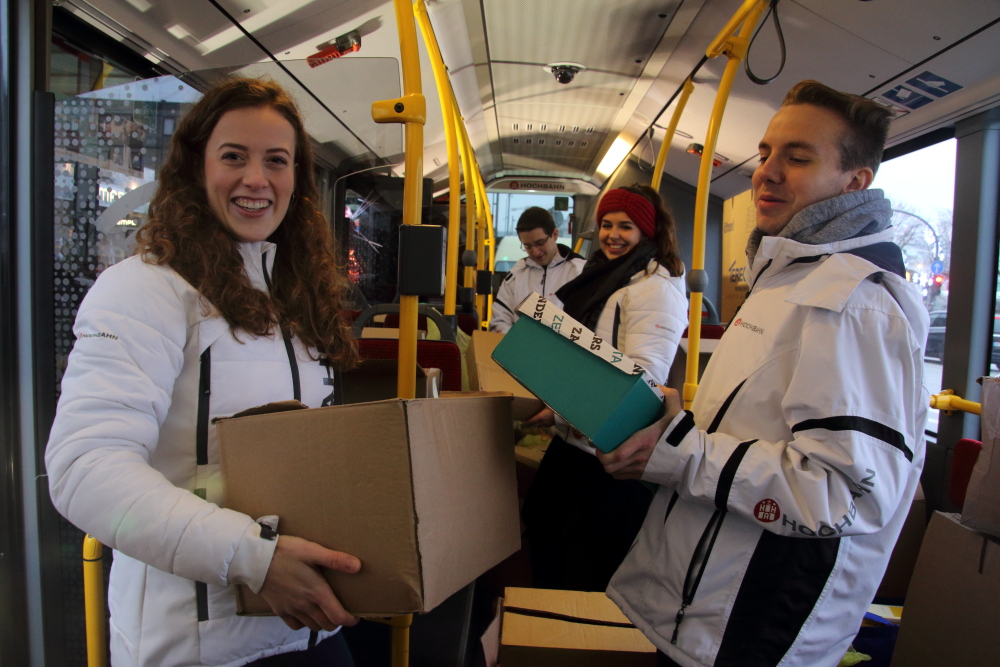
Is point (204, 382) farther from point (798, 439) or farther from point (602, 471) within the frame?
point (602, 471)

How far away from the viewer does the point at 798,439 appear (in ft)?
3.28

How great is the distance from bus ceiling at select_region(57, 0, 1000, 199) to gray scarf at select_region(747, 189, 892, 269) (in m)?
1.15

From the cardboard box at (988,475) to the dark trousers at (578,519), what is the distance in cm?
92

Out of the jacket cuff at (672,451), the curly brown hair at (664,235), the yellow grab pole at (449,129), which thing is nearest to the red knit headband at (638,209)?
the curly brown hair at (664,235)

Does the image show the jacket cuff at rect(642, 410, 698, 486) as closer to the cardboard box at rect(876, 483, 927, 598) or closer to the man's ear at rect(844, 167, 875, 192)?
the man's ear at rect(844, 167, 875, 192)

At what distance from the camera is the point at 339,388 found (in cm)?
132

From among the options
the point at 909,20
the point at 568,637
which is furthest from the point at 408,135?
the point at 909,20

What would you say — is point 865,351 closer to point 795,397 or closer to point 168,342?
point 795,397

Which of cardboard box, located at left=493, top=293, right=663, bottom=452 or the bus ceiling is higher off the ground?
the bus ceiling

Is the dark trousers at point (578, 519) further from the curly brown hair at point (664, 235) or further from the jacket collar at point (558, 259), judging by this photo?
the jacket collar at point (558, 259)

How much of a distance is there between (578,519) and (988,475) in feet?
4.12

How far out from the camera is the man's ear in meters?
1.19

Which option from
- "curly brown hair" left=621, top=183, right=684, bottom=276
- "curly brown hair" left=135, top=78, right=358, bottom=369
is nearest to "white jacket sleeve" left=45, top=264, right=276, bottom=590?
"curly brown hair" left=135, top=78, right=358, bottom=369

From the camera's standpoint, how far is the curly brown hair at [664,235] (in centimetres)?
248
